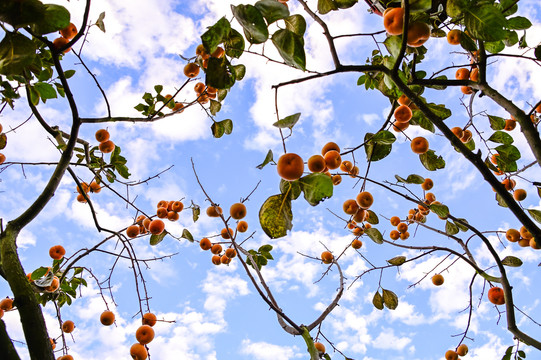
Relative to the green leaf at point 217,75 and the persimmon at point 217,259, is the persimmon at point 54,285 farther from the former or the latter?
the green leaf at point 217,75

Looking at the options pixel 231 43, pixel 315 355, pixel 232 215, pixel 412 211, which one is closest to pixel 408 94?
pixel 231 43

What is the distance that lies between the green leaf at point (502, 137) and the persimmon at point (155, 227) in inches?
103

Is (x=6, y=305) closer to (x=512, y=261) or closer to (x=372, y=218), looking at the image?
(x=372, y=218)

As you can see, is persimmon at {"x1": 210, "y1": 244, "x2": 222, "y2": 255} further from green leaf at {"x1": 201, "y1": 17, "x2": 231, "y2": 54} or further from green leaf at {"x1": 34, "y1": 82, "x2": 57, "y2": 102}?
green leaf at {"x1": 201, "y1": 17, "x2": 231, "y2": 54}

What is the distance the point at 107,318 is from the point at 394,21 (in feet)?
9.31

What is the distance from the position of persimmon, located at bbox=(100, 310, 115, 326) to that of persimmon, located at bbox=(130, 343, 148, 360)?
53 centimetres

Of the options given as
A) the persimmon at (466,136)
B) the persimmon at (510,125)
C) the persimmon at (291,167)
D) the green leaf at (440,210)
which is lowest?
the persimmon at (291,167)

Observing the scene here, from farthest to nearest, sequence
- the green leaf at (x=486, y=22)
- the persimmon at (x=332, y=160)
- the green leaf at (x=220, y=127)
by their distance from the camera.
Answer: the green leaf at (x=220, y=127), the persimmon at (x=332, y=160), the green leaf at (x=486, y=22)

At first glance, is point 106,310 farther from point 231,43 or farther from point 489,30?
point 489,30

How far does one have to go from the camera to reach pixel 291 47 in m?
1.07

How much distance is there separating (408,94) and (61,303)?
3215 millimetres

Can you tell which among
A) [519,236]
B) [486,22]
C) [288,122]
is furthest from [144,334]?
[519,236]

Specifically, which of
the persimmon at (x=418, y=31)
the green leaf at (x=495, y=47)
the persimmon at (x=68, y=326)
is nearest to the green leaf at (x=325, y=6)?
the persimmon at (x=418, y=31)

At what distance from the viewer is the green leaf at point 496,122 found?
2.13 meters
